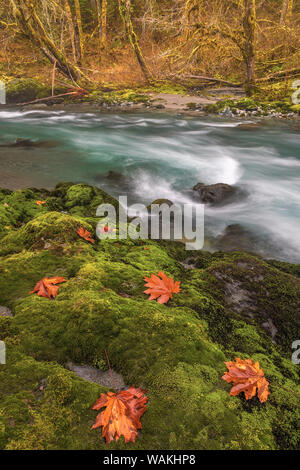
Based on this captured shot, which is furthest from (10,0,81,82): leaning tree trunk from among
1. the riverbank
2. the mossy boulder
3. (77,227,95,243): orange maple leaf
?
(77,227,95,243): orange maple leaf

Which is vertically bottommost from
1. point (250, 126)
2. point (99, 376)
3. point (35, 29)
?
point (99, 376)

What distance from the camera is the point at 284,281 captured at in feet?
10.7

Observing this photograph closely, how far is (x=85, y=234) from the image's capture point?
3.29 m

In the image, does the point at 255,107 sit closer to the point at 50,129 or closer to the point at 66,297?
the point at 50,129

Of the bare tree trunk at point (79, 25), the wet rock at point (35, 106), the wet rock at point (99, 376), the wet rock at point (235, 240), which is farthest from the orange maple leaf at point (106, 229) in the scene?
the bare tree trunk at point (79, 25)

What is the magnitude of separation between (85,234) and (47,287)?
39.2 inches

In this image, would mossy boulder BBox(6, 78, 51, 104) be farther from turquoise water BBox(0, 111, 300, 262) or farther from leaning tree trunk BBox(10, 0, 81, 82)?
turquoise water BBox(0, 111, 300, 262)

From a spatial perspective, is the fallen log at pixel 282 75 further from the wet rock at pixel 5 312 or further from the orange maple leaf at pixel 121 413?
the orange maple leaf at pixel 121 413

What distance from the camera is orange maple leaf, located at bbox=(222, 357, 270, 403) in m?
1.72

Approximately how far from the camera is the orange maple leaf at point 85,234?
326 cm

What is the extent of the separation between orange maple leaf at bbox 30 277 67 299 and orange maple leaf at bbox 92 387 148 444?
3.34 feet

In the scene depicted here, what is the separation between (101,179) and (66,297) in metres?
6.91

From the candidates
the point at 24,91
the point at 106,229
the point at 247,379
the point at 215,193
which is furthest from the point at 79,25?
the point at 247,379

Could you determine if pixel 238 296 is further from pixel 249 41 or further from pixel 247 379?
pixel 249 41
